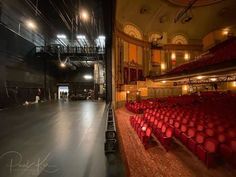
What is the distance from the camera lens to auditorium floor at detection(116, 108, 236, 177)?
2.64 m

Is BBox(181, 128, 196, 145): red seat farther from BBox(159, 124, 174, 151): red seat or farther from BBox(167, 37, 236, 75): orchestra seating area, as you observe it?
BBox(167, 37, 236, 75): orchestra seating area

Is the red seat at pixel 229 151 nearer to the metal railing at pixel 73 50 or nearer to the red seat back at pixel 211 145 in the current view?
the red seat back at pixel 211 145

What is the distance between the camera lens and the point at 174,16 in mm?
14547

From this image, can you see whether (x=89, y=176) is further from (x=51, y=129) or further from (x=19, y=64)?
(x=19, y=64)

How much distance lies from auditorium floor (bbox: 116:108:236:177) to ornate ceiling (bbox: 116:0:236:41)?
10296 mm

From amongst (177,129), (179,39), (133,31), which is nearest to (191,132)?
(177,129)

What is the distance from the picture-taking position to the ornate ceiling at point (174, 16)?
1257 cm

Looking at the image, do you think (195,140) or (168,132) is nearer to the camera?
(195,140)

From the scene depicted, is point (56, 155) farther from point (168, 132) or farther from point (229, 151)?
point (229, 151)

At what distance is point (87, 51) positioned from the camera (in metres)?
15.0

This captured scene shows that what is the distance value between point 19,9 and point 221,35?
1546 centimetres

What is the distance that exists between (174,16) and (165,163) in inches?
567
